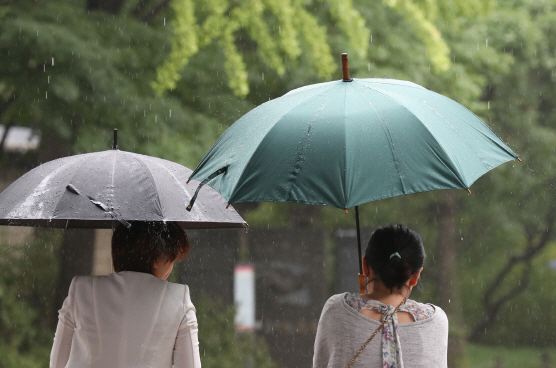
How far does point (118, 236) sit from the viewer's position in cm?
281

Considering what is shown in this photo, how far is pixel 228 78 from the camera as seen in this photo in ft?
30.1

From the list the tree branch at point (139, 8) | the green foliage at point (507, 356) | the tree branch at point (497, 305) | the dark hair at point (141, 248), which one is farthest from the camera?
the tree branch at point (497, 305)

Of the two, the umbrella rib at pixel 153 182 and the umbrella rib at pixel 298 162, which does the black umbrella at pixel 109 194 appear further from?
the umbrella rib at pixel 298 162

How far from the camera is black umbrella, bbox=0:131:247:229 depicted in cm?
284

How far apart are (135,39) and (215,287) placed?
3.52 metres

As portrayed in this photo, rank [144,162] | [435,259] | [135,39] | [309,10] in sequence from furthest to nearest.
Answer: [435,259], [309,10], [135,39], [144,162]

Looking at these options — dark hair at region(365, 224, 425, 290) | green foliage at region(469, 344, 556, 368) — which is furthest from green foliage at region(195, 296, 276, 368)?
green foliage at region(469, 344, 556, 368)

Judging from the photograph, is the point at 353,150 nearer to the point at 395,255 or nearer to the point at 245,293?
the point at 395,255

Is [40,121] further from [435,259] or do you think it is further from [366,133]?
[435,259]

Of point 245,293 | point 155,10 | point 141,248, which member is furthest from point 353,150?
point 155,10

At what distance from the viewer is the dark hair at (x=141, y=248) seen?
9.09ft

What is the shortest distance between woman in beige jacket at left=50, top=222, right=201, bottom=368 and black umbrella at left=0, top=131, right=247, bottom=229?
0.14 m

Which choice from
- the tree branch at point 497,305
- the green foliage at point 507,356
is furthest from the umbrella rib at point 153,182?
the tree branch at point 497,305

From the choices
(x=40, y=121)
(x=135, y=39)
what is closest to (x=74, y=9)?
(x=135, y=39)
